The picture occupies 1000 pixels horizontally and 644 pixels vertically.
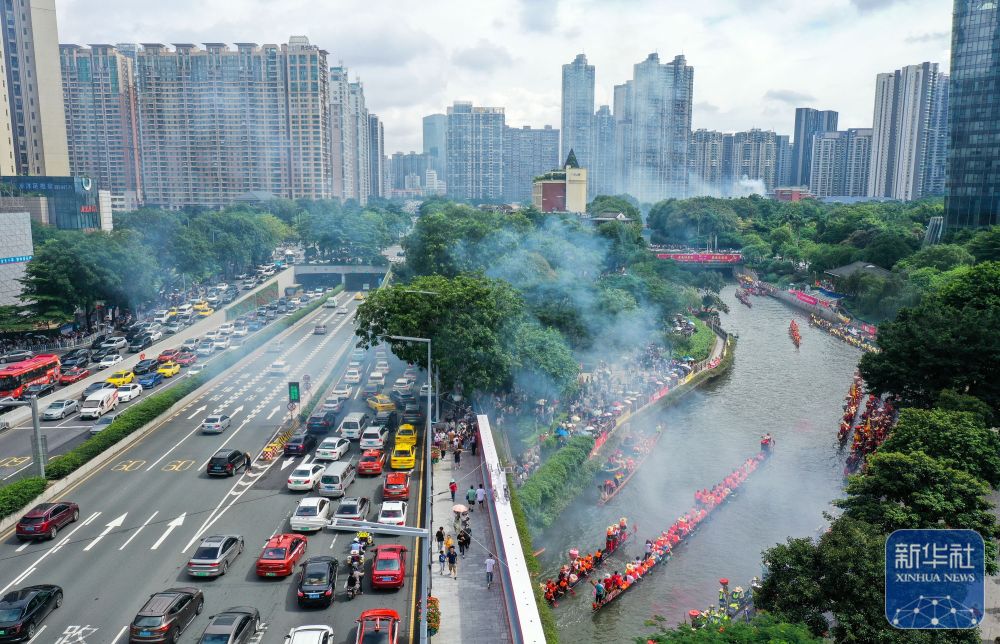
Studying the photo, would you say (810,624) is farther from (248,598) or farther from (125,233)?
(125,233)

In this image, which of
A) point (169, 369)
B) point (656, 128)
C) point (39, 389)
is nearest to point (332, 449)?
point (39, 389)

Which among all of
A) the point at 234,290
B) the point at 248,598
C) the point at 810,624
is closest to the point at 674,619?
the point at 810,624

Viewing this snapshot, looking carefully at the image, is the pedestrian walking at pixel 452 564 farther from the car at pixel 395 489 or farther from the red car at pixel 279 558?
the car at pixel 395 489

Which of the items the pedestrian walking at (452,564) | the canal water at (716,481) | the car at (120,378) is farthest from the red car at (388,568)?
the car at (120,378)

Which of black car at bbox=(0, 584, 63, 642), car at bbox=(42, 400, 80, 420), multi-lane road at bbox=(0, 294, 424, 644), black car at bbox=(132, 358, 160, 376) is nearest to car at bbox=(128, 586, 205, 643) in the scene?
multi-lane road at bbox=(0, 294, 424, 644)

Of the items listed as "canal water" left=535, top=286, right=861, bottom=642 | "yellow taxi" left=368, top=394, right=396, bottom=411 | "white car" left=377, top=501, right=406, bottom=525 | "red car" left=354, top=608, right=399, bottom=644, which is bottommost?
"canal water" left=535, top=286, right=861, bottom=642

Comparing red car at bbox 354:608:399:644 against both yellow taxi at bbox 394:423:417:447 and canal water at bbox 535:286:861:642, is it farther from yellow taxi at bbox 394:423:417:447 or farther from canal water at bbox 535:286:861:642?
yellow taxi at bbox 394:423:417:447
